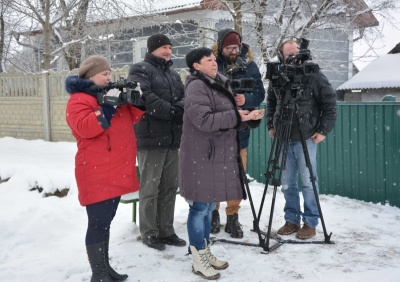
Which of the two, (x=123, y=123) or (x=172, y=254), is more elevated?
(x=123, y=123)

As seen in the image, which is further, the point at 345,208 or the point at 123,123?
the point at 345,208

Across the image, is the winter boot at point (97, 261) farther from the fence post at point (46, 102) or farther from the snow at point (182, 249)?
the fence post at point (46, 102)

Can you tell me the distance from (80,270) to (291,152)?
7.95 feet

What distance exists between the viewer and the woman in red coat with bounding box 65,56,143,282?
329cm

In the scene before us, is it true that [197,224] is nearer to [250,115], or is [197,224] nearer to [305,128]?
[250,115]

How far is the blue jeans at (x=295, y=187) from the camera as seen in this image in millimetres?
4582

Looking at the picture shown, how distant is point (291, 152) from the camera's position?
4691mm

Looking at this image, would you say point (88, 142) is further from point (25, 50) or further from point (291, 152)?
point (25, 50)

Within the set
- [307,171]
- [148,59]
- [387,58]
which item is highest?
[387,58]

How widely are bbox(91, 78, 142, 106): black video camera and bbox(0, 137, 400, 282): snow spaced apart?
1527mm

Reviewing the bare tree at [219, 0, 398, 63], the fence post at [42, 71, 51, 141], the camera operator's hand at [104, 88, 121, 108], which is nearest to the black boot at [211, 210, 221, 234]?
the camera operator's hand at [104, 88, 121, 108]

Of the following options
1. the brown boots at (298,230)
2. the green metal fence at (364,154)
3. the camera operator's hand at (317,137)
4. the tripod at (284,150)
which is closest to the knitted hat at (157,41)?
the tripod at (284,150)

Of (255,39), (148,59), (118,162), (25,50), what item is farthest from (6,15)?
(118,162)

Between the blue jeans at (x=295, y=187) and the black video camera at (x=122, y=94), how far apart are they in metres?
2.00
